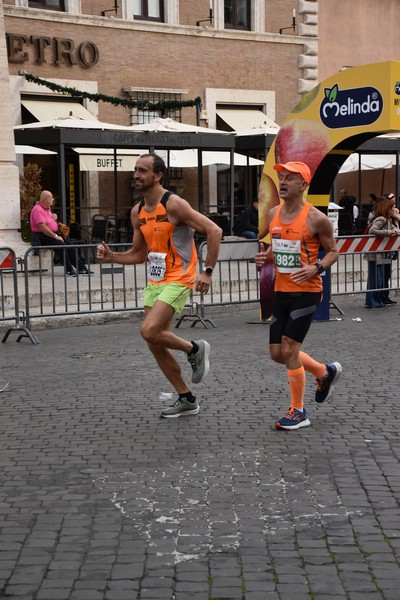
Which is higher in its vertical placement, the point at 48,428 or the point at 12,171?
the point at 12,171

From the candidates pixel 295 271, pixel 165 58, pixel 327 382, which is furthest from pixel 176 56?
pixel 295 271

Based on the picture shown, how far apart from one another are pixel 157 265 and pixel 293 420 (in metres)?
1.52

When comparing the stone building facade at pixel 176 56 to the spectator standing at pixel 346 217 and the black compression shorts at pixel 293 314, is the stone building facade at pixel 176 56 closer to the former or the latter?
the spectator standing at pixel 346 217

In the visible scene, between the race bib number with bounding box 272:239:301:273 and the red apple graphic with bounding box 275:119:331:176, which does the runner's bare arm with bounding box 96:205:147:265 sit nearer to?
the race bib number with bounding box 272:239:301:273

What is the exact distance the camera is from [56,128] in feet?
71.2

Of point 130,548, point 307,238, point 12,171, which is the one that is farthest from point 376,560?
point 12,171

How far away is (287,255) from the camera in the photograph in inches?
304

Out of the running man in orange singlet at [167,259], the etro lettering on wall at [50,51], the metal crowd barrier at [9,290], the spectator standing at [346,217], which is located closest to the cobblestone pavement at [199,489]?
the running man in orange singlet at [167,259]

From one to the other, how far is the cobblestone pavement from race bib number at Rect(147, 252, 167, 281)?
105cm

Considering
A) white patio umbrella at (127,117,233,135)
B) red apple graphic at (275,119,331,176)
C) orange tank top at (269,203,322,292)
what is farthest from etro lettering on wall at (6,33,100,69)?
orange tank top at (269,203,322,292)

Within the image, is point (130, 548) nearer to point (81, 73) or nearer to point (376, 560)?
point (376, 560)

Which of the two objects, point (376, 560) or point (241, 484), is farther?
point (241, 484)

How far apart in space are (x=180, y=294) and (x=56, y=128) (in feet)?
47.3

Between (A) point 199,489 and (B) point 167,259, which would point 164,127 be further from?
(A) point 199,489
